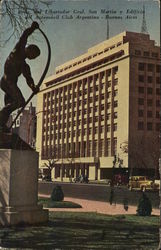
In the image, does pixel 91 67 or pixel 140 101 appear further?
pixel 91 67

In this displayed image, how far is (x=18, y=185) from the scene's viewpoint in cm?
813

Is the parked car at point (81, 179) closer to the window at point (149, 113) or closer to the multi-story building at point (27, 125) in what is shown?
the multi-story building at point (27, 125)

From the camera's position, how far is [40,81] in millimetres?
8656

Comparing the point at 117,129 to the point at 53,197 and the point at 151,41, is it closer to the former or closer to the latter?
the point at 53,197

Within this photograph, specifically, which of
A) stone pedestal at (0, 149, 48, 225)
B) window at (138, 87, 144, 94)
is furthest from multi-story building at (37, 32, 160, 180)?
stone pedestal at (0, 149, 48, 225)

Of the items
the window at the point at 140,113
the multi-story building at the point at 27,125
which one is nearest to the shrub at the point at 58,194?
the multi-story building at the point at 27,125

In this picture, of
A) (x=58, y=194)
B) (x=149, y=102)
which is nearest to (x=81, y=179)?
(x=58, y=194)

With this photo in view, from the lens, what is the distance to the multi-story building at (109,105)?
8.83 metres

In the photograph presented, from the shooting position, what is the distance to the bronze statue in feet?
27.5

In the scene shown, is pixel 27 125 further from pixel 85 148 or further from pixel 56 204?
pixel 85 148

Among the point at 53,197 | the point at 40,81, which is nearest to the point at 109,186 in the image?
the point at 53,197

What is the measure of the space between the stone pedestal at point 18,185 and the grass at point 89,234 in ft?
0.81

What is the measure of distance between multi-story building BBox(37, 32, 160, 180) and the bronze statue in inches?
30.3

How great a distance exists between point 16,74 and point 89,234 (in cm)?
320
